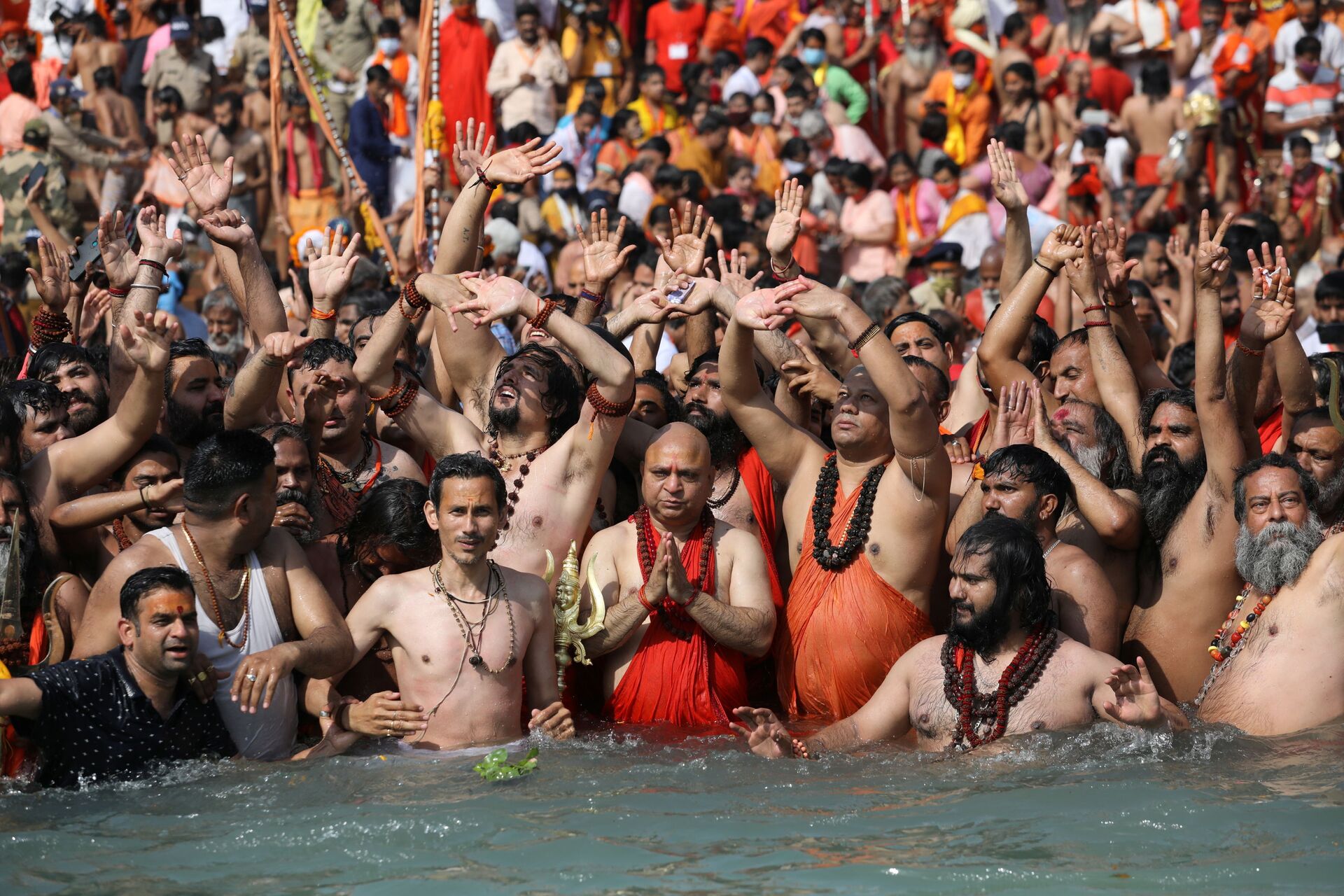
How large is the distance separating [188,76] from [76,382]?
7.30 metres

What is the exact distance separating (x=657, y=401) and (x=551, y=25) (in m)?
7.65

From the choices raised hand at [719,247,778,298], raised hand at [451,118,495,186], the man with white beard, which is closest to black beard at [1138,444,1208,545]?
raised hand at [719,247,778,298]

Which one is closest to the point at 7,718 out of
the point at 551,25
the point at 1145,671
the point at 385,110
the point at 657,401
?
the point at 657,401

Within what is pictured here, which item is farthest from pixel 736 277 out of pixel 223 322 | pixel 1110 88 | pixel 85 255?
pixel 1110 88

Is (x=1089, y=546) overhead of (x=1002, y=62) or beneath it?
beneath

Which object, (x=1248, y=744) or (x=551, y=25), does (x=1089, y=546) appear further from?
(x=551, y=25)

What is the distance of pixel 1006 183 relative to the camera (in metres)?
7.08

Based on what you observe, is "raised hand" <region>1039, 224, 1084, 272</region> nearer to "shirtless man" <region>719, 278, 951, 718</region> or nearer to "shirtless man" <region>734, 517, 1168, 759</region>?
"shirtless man" <region>719, 278, 951, 718</region>

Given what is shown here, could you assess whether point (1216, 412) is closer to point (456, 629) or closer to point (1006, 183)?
point (1006, 183)

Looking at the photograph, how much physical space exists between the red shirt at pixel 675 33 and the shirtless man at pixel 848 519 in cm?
837

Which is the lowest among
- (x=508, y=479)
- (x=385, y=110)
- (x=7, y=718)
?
(x=7, y=718)

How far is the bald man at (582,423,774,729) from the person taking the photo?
241 inches

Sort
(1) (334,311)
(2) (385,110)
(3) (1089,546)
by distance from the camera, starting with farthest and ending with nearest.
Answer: (2) (385,110) → (1) (334,311) → (3) (1089,546)

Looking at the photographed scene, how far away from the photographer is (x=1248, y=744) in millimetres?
5781
